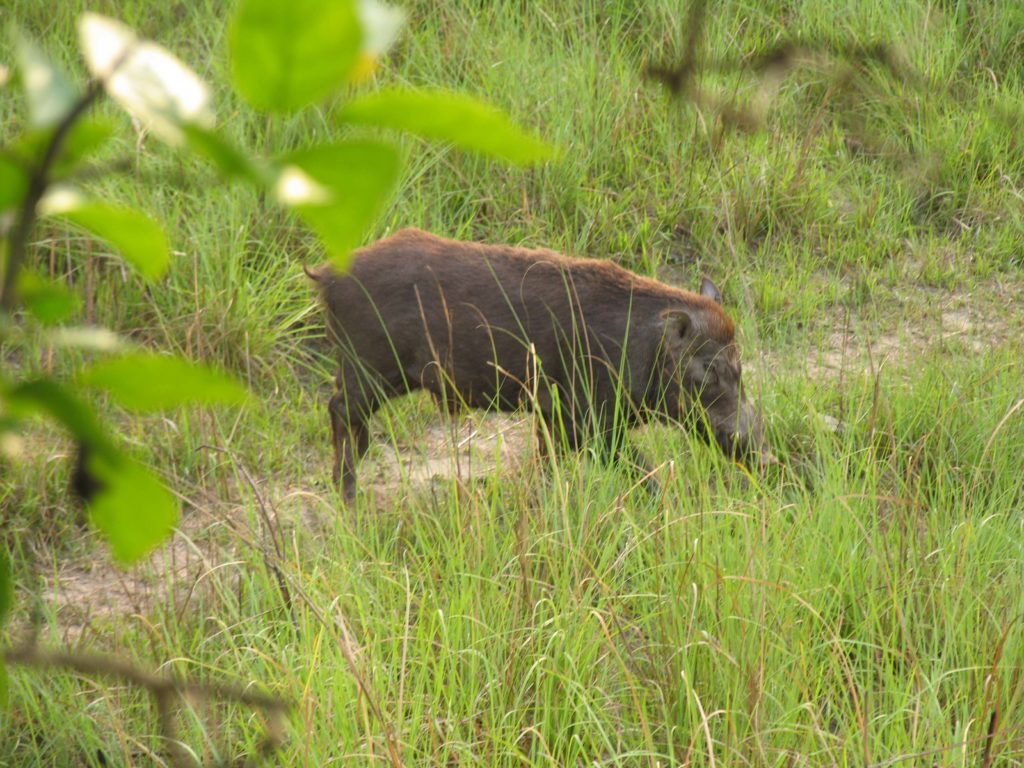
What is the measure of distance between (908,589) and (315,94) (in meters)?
2.89

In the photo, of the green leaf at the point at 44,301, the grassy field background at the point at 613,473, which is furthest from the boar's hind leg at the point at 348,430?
the green leaf at the point at 44,301

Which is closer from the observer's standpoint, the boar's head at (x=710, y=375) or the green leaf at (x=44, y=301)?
the green leaf at (x=44, y=301)

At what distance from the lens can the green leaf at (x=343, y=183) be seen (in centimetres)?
42

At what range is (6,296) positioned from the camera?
43cm

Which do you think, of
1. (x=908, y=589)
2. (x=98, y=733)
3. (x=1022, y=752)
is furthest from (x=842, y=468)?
(x=98, y=733)

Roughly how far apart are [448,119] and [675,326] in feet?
12.3

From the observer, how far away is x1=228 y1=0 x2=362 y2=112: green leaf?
0.42 m

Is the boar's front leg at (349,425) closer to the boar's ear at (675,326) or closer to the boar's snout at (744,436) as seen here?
the boar's ear at (675,326)

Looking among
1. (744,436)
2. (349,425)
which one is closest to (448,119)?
(349,425)

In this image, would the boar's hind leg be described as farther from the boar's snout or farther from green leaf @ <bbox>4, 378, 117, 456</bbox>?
green leaf @ <bbox>4, 378, 117, 456</bbox>

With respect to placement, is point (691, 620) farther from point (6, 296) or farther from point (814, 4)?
point (814, 4)

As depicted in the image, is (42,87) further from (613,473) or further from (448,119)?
(613,473)

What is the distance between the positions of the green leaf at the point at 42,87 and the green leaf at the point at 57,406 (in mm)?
90

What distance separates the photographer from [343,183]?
16.9 inches
